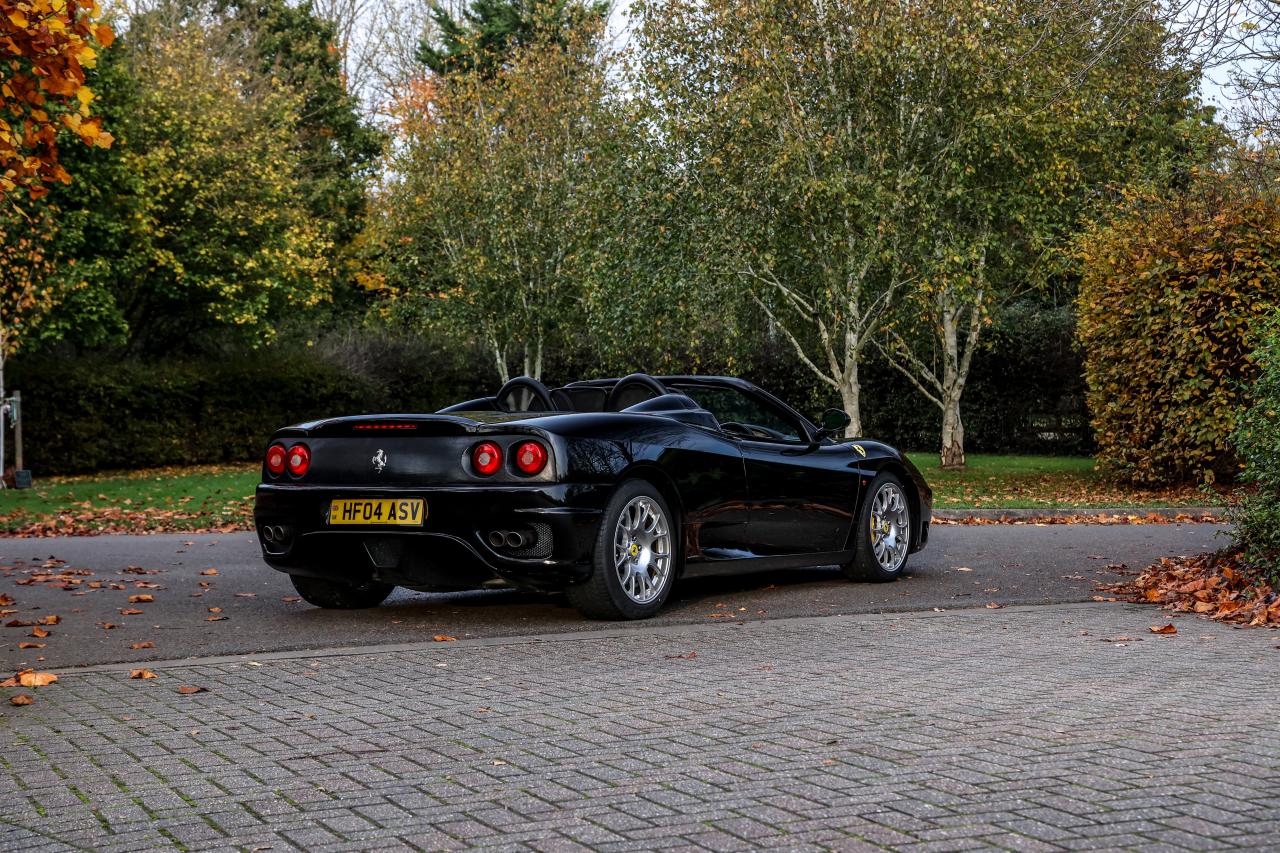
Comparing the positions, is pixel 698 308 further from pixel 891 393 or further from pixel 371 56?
pixel 371 56

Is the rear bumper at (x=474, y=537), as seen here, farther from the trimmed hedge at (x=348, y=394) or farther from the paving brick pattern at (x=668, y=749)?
the trimmed hedge at (x=348, y=394)

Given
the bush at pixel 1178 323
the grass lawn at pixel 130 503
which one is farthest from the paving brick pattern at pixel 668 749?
the bush at pixel 1178 323

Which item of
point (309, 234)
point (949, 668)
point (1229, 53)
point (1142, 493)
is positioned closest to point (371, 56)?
point (309, 234)

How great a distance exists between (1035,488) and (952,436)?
552cm

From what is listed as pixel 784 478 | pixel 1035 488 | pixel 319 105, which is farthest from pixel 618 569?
pixel 319 105

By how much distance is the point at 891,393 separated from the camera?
3212cm

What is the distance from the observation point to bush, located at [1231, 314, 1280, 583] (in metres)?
8.62

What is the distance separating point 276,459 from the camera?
26.8 ft

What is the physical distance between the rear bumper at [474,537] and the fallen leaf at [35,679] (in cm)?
185

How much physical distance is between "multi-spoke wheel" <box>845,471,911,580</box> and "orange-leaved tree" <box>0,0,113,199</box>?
5.26 m

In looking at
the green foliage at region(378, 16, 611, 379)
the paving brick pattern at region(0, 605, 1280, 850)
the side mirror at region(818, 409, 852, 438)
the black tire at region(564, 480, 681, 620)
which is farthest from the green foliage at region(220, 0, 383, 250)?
the paving brick pattern at region(0, 605, 1280, 850)

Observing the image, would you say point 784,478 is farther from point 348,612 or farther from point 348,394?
point 348,394

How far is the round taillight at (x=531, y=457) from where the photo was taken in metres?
7.46

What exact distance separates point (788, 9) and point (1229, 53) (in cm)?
1170
